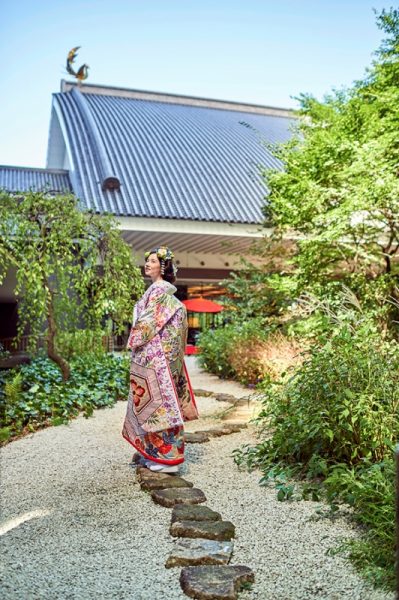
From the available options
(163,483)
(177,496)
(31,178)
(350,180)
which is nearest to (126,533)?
(177,496)

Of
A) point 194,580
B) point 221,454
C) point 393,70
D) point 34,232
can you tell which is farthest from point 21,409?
point 393,70

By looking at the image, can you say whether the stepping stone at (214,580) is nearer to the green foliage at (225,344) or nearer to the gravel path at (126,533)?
the gravel path at (126,533)

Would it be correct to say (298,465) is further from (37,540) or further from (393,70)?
(393,70)

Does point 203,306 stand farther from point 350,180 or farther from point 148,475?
point 148,475

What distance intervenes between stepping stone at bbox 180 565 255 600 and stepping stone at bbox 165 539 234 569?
0.35 ft

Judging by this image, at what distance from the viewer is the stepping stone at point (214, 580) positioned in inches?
113

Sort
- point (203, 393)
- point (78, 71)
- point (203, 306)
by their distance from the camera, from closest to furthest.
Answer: point (203, 393)
point (203, 306)
point (78, 71)

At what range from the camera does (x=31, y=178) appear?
57.5ft

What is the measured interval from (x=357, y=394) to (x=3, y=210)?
17.1ft

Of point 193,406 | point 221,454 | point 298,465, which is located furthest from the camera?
point 221,454

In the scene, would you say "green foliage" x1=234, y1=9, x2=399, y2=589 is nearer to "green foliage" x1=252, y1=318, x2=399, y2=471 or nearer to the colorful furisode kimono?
"green foliage" x1=252, y1=318, x2=399, y2=471

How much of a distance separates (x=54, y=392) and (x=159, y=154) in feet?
37.1

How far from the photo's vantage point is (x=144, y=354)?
4.95 m

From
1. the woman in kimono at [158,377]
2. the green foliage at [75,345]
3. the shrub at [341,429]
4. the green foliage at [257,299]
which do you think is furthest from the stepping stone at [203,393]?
the woman in kimono at [158,377]
